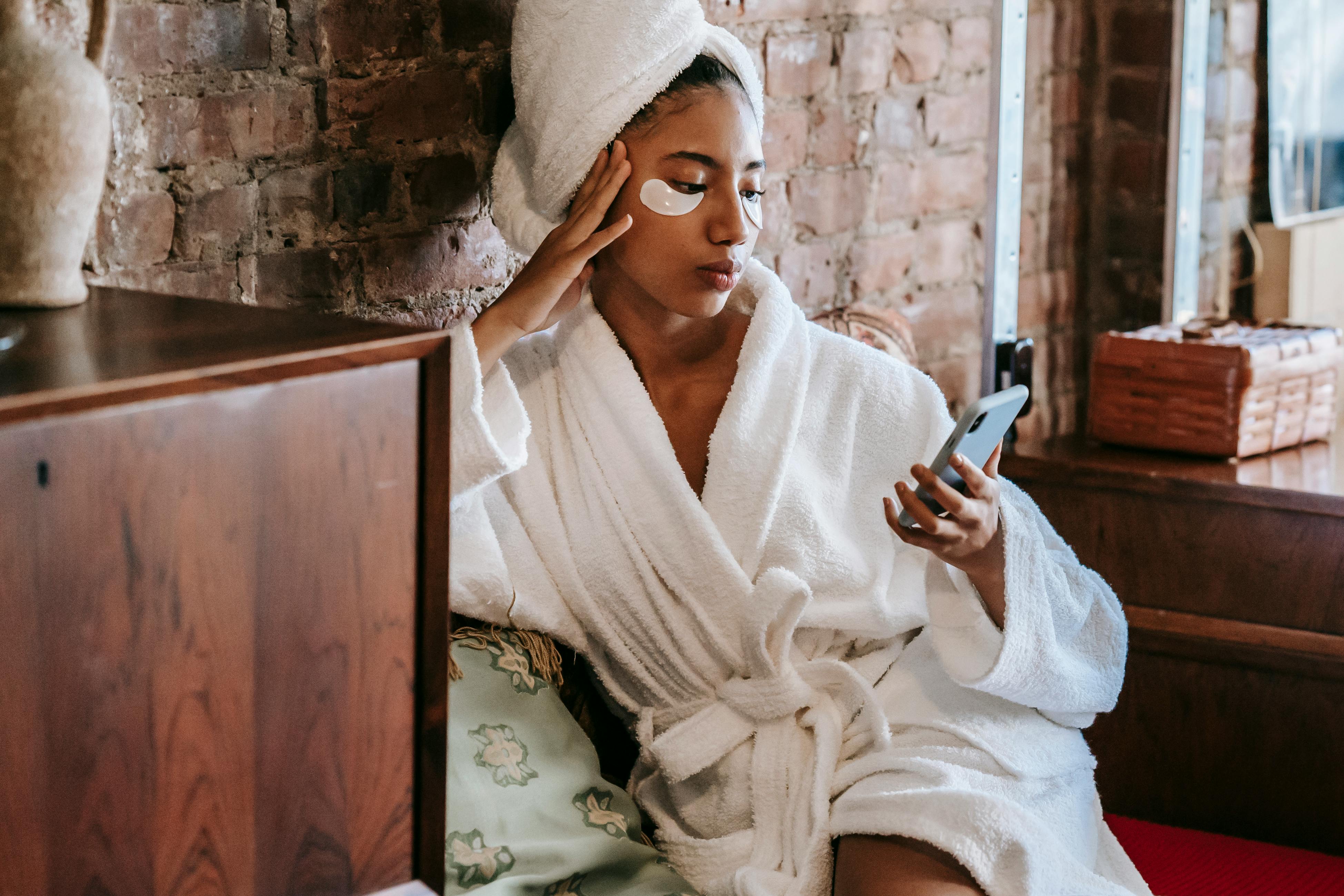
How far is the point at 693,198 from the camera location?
4.17 feet

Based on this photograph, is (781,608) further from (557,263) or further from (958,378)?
(958,378)

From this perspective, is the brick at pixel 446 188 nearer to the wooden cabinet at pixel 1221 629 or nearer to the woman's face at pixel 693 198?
the woman's face at pixel 693 198

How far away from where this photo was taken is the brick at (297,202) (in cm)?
128

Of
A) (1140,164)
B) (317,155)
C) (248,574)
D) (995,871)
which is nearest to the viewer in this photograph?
(248,574)

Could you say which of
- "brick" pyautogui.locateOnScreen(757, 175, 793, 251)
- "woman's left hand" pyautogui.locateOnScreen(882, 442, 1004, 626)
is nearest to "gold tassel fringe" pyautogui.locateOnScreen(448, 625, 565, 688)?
"woman's left hand" pyautogui.locateOnScreen(882, 442, 1004, 626)

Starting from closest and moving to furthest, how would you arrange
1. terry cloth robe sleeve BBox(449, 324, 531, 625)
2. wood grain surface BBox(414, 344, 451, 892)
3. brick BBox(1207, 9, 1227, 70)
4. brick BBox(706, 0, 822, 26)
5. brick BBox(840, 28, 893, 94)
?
1. wood grain surface BBox(414, 344, 451, 892)
2. terry cloth robe sleeve BBox(449, 324, 531, 625)
3. brick BBox(706, 0, 822, 26)
4. brick BBox(840, 28, 893, 94)
5. brick BBox(1207, 9, 1227, 70)

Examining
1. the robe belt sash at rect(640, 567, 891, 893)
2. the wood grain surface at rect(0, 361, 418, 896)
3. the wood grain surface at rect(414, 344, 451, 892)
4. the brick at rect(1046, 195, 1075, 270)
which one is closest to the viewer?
the wood grain surface at rect(0, 361, 418, 896)

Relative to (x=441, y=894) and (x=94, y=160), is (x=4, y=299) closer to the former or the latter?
(x=94, y=160)

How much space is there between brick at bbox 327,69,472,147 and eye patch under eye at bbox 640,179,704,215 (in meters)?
0.28

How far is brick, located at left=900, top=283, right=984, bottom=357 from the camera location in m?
2.09

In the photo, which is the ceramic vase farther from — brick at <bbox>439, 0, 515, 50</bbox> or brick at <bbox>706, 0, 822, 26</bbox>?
brick at <bbox>706, 0, 822, 26</bbox>

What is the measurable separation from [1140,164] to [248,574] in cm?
196

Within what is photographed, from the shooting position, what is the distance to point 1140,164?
2332 millimetres

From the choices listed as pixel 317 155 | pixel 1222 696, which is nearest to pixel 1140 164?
pixel 1222 696
